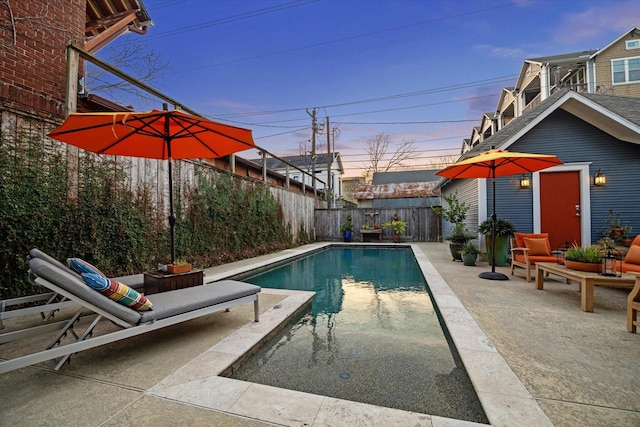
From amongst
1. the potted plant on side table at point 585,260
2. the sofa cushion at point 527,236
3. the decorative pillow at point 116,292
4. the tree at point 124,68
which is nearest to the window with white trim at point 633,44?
the sofa cushion at point 527,236

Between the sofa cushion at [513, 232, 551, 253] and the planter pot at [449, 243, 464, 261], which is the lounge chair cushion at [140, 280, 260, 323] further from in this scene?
the planter pot at [449, 243, 464, 261]

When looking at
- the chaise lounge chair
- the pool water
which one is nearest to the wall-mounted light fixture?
the pool water

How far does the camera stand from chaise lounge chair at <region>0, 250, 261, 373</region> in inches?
75.2

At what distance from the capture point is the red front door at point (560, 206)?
714 cm

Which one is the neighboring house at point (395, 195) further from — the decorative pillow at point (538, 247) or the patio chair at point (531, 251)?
the decorative pillow at point (538, 247)

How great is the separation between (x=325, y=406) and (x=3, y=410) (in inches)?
74.6

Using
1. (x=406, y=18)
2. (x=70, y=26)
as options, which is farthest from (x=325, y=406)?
(x=406, y=18)

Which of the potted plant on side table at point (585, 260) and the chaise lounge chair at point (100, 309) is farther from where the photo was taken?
the potted plant on side table at point (585, 260)

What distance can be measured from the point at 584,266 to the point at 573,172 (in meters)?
4.82

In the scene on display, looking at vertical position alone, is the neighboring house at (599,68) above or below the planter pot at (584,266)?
above

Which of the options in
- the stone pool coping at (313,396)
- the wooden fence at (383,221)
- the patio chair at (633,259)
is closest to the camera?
the stone pool coping at (313,396)

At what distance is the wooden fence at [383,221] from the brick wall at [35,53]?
1146cm

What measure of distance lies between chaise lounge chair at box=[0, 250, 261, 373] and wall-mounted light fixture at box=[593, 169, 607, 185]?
8.65m

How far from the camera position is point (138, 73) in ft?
31.8
